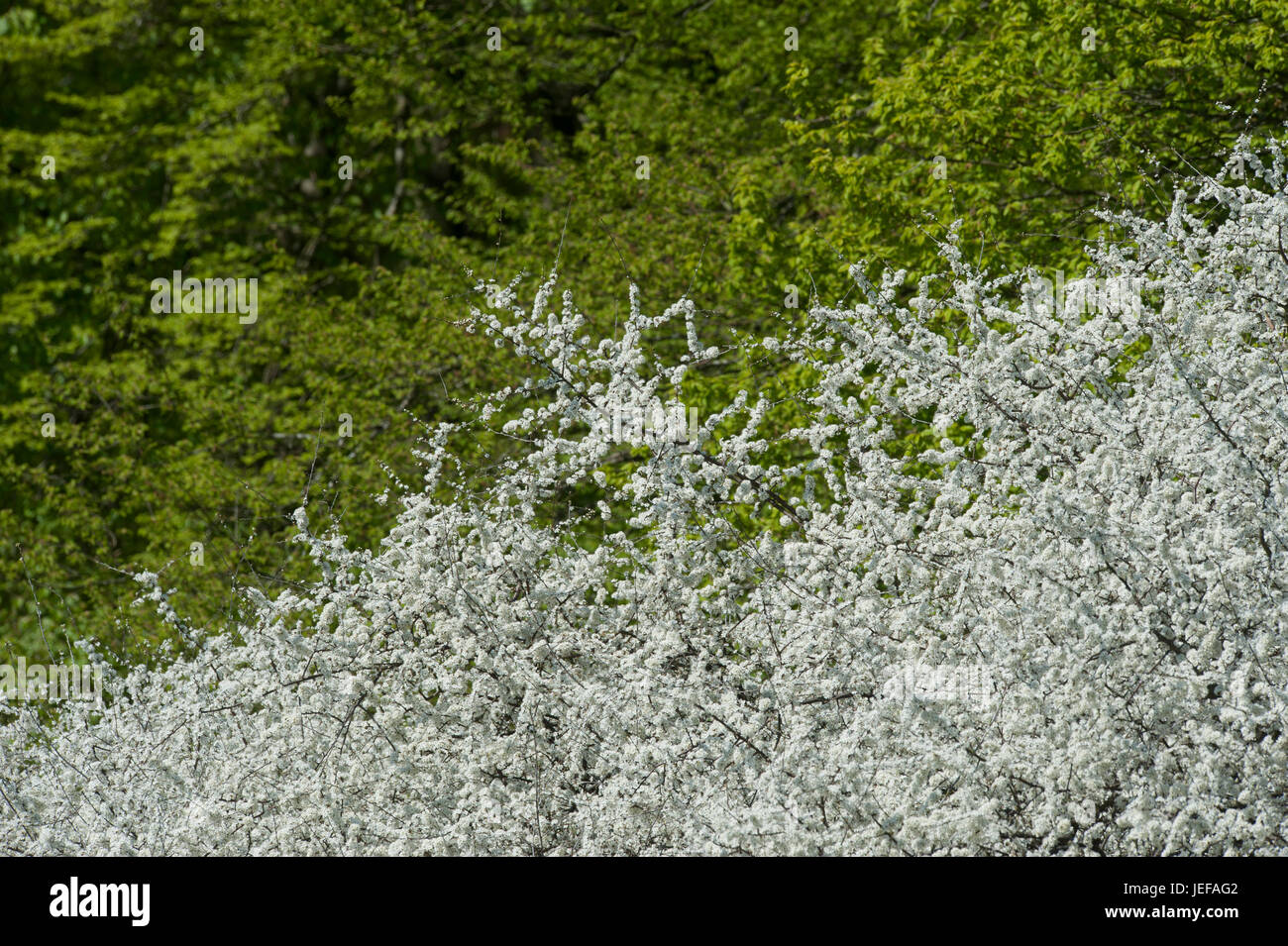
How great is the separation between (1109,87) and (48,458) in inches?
514

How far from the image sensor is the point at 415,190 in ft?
60.3

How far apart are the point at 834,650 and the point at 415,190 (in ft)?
47.0

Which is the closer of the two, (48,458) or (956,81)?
(956,81)

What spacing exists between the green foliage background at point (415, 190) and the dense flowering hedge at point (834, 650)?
0.99 metres

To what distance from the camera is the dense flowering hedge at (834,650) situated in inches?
175

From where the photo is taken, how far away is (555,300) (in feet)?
41.1

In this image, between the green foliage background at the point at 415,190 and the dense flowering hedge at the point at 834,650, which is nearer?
the dense flowering hedge at the point at 834,650

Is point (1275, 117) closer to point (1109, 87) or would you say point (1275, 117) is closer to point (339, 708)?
point (1109, 87)

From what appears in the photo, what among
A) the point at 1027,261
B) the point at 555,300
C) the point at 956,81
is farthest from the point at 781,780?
the point at 555,300

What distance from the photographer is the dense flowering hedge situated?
446 centimetres

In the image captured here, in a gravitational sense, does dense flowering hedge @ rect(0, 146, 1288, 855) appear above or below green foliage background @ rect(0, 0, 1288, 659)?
below

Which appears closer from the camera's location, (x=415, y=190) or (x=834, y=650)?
(x=834, y=650)

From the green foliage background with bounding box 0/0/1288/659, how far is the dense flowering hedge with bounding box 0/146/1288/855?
99cm

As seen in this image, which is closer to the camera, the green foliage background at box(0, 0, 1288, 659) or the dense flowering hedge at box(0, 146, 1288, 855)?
the dense flowering hedge at box(0, 146, 1288, 855)
